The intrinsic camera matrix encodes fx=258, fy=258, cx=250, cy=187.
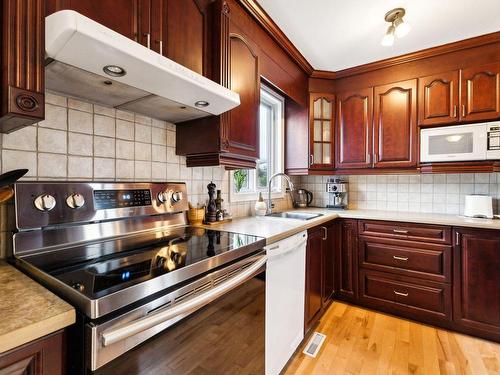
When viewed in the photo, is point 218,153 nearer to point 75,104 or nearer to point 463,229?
point 75,104

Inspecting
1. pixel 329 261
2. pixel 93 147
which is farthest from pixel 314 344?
pixel 93 147

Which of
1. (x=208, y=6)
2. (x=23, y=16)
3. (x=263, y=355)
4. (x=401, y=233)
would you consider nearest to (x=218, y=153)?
(x=208, y=6)

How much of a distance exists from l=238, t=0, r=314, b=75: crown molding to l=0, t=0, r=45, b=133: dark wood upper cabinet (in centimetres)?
122

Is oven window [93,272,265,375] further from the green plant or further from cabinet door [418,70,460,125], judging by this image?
cabinet door [418,70,460,125]

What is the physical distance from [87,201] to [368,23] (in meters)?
2.15

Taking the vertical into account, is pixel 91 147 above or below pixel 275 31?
below

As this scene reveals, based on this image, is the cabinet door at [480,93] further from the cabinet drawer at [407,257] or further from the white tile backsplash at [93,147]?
the white tile backsplash at [93,147]

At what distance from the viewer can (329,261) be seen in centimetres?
229

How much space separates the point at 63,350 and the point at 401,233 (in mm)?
2300

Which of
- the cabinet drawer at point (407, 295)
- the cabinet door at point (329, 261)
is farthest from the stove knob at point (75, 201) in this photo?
the cabinet drawer at point (407, 295)

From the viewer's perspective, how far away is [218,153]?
146 centimetres

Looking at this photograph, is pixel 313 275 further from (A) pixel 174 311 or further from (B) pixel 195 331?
(A) pixel 174 311

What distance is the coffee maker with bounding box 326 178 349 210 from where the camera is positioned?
2760mm

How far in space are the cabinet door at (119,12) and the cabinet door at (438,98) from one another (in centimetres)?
231
